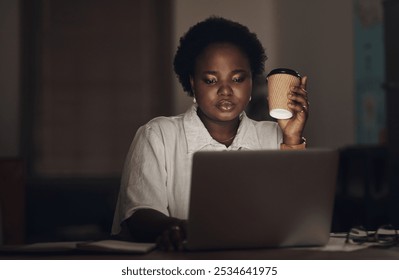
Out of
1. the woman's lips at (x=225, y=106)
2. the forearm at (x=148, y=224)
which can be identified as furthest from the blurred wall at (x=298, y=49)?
the forearm at (x=148, y=224)

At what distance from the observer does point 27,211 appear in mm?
1852

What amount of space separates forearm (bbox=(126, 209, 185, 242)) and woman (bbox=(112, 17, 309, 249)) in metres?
0.08

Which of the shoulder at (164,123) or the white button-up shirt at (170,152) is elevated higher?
the shoulder at (164,123)

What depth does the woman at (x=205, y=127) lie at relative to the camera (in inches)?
52.9

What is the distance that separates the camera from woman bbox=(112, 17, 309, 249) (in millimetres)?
1345

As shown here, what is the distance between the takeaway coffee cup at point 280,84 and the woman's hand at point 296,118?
41 millimetres

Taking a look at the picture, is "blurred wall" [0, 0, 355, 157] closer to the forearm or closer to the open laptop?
the forearm

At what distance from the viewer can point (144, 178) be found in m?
1.33

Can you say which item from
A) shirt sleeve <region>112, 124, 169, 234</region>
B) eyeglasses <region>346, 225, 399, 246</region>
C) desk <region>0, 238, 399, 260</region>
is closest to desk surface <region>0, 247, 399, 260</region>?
desk <region>0, 238, 399, 260</region>

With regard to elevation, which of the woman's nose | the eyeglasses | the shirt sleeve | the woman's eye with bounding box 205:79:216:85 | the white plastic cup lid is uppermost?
the woman's eye with bounding box 205:79:216:85

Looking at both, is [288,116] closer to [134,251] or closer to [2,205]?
[134,251]

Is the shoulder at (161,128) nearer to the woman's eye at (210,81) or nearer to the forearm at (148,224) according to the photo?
the woman's eye at (210,81)

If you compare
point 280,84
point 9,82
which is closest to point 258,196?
point 280,84
